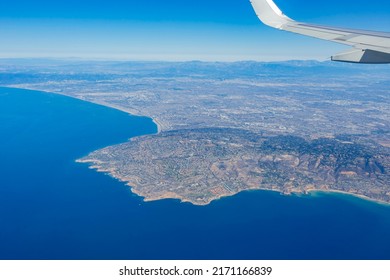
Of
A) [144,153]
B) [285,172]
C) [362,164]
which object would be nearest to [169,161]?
[144,153]

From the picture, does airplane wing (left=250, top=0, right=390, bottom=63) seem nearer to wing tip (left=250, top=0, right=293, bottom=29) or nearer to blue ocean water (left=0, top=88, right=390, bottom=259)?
wing tip (left=250, top=0, right=293, bottom=29)

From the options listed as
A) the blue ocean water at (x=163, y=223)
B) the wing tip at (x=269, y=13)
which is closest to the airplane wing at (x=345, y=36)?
the wing tip at (x=269, y=13)

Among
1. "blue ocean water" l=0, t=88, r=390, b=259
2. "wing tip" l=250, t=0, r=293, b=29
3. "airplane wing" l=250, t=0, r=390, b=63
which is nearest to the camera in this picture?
"airplane wing" l=250, t=0, r=390, b=63

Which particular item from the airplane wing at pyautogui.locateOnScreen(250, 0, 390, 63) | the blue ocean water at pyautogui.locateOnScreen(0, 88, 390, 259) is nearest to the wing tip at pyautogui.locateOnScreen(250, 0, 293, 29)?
the airplane wing at pyautogui.locateOnScreen(250, 0, 390, 63)

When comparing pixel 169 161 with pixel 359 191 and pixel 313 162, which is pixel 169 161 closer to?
pixel 313 162

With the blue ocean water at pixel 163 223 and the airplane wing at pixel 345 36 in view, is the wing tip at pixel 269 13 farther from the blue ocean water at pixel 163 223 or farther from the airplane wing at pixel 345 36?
the blue ocean water at pixel 163 223

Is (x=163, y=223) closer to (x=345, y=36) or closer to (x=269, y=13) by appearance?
(x=269, y=13)

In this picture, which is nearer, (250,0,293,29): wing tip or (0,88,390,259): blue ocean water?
(250,0,293,29): wing tip
